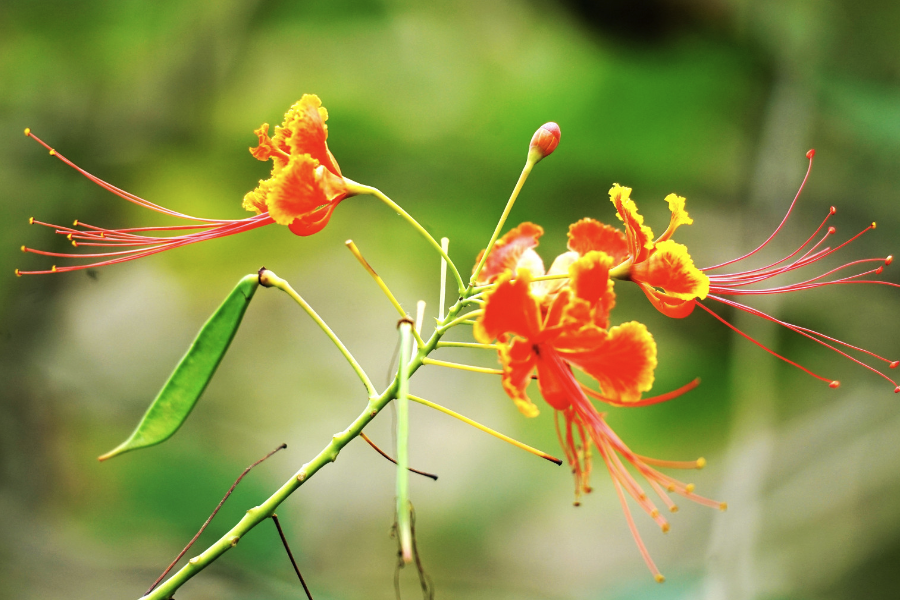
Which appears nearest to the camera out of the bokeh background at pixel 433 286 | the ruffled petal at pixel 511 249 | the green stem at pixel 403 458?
the green stem at pixel 403 458

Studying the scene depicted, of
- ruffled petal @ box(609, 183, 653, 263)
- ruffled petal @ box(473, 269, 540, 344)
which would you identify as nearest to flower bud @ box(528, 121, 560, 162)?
ruffled petal @ box(609, 183, 653, 263)

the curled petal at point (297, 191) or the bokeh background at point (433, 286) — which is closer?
the curled petal at point (297, 191)

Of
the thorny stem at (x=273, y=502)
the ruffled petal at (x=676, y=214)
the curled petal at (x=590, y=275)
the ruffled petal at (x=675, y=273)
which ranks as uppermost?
the ruffled petal at (x=676, y=214)

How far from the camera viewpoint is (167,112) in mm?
2059

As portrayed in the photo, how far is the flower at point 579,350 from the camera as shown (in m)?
0.54

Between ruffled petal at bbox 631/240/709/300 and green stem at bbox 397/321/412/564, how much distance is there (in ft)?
0.84

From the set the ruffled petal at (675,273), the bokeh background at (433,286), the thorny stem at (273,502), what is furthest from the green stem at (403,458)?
the bokeh background at (433,286)

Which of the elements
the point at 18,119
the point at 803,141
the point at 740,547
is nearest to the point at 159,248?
the point at 18,119

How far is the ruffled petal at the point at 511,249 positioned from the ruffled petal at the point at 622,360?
206mm

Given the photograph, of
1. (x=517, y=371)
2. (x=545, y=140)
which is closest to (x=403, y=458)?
(x=517, y=371)

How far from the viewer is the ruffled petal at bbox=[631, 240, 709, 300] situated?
1.92ft

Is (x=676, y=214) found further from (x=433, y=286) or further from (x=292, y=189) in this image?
(x=433, y=286)

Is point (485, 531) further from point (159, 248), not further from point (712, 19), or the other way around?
point (712, 19)

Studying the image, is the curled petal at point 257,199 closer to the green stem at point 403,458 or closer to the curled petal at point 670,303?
the green stem at point 403,458
